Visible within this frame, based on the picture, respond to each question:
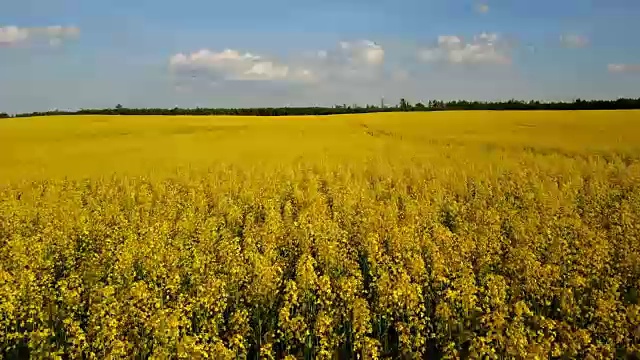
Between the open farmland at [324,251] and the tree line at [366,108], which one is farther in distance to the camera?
the tree line at [366,108]

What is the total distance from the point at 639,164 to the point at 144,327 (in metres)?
16.9

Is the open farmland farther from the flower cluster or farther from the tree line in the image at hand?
the tree line

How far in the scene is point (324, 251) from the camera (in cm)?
880

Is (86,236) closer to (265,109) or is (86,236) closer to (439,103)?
(265,109)

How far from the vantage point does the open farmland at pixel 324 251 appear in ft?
20.0

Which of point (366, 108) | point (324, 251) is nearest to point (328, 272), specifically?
point (324, 251)

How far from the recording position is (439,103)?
63.8 metres

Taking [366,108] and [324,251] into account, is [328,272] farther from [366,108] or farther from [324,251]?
[366,108]

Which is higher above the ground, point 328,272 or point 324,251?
point 324,251

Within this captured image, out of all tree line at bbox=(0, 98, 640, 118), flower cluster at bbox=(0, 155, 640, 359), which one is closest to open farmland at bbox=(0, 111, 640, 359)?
flower cluster at bbox=(0, 155, 640, 359)

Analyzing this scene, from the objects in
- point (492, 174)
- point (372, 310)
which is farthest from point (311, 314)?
point (492, 174)

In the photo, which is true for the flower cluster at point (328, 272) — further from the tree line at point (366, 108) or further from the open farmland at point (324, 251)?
the tree line at point (366, 108)

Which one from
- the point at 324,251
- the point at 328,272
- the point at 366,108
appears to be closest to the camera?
the point at 328,272

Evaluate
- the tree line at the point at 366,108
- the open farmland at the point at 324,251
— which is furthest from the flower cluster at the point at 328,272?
the tree line at the point at 366,108
